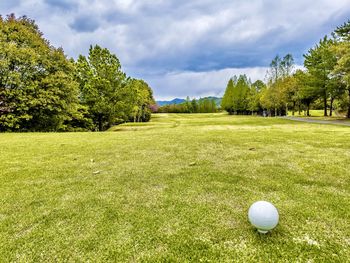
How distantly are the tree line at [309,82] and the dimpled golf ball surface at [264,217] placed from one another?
22.9 meters

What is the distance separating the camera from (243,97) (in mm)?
54500

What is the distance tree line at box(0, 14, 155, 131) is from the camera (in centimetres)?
1464

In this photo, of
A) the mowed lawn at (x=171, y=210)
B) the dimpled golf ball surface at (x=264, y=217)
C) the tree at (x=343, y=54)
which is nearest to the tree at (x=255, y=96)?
the tree at (x=343, y=54)

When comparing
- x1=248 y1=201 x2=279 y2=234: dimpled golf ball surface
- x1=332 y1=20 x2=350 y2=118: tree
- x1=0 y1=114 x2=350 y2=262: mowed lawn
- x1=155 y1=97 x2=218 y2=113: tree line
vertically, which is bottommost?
x1=0 y1=114 x2=350 y2=262: mowed lawn

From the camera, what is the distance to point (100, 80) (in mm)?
21328

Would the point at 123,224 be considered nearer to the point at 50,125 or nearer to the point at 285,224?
the point at 285,224

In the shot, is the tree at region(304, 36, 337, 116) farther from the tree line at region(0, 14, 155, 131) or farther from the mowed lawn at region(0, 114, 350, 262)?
the mowed lawn at region(0, 114, 350, 262)

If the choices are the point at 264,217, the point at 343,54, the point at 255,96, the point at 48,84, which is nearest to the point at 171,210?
the point at 264,217

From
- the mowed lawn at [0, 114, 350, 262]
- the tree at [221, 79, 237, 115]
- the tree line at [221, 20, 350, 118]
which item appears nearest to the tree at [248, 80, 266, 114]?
the tree line at [221, 20, 350, 118]

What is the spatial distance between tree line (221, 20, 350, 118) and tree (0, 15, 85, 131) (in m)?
24.9

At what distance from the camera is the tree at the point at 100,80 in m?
21.5

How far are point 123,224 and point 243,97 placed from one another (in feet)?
184

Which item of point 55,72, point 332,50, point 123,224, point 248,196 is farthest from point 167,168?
point 332,50

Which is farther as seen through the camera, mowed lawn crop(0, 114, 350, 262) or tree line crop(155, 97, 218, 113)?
tree line crop(155, 97, 218, 113)
